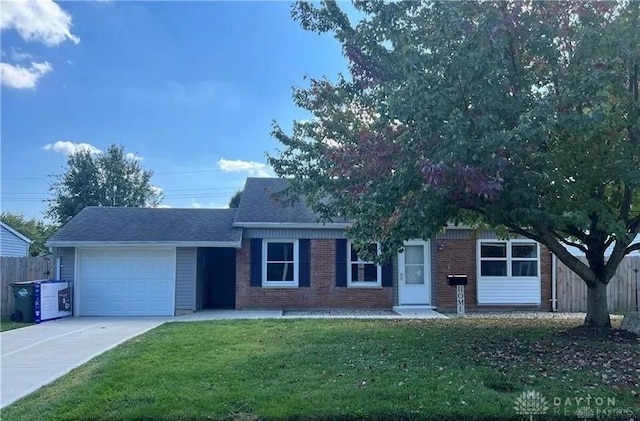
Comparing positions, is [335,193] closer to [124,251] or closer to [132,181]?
[124,251]

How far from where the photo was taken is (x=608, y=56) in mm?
7785

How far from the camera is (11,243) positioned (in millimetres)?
26016

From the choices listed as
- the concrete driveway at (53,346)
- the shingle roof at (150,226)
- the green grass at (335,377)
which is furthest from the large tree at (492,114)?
the shingle roof at (150,226)

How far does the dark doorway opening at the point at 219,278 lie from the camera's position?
17.9 m

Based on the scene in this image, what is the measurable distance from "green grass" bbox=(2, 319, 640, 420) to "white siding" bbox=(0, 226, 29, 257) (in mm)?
19004

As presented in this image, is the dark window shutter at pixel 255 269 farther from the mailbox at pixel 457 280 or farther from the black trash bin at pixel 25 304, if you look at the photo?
the black trash bin at pixel 25 304

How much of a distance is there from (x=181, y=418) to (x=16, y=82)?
497 inches

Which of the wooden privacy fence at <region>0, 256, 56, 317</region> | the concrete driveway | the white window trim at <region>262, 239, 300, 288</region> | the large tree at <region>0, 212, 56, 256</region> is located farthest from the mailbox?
the large tree at <region>0, 212, 56, 256</region>

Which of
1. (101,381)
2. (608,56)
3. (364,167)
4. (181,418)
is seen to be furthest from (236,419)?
(608,56)

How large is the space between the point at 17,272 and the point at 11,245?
39.1ft

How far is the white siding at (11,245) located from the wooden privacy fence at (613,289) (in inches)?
963

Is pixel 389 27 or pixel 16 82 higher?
pixel 16 82

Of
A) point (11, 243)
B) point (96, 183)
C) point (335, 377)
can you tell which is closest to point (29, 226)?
point (96, 183)

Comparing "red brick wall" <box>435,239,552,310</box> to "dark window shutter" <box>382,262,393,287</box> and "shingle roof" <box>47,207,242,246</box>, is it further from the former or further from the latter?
"shingle roof" <box>47,207,242,246</box>
